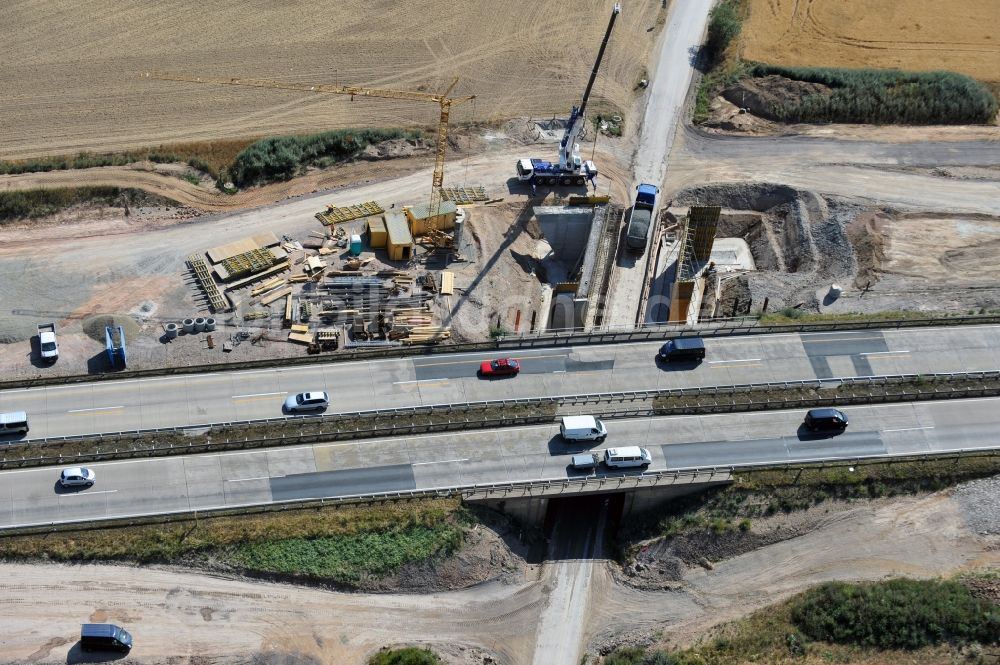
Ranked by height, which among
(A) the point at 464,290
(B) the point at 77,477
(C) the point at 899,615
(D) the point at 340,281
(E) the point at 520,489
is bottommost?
(C) the point at 899,615

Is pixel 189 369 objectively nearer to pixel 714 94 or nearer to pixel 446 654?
pixel 446 654

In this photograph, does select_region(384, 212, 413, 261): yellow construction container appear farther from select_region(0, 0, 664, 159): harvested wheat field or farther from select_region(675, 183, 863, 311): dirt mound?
select_region(675, 183, 863, 311): dirt mound

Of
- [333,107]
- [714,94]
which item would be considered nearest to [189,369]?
[333,107]

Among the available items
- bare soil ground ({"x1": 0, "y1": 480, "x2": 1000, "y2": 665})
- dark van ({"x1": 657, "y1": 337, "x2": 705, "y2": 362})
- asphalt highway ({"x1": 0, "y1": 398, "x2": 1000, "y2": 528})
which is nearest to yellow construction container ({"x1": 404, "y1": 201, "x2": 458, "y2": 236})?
asphalt highway ({"x1": 0, "y1": 398, "x2": 1000, "y2": 528})

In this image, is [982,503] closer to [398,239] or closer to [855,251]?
[855,251]

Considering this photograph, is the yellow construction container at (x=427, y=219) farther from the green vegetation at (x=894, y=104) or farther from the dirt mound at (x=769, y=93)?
the green vegetation at (x=894, y=104)

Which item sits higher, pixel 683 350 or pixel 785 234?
pixel 785 234

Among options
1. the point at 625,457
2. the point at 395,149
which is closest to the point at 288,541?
the point at 625,457
